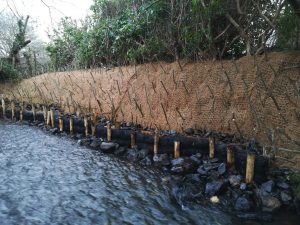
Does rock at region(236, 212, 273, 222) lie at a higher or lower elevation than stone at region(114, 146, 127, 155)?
lower

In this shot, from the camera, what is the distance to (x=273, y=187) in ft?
21.2

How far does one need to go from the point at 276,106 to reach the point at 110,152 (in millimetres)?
5810

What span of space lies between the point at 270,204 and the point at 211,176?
1.72 m

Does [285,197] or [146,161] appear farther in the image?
[146,161]

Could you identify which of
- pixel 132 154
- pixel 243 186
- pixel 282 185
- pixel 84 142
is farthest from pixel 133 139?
pixel 282 185

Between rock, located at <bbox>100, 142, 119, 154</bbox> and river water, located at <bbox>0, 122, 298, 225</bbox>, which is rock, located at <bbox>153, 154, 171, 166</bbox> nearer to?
river water, located at <bbox>0, 122, 298, 225</bbox>

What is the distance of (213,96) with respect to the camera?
10.1m

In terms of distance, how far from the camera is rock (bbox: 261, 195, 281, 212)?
599cm

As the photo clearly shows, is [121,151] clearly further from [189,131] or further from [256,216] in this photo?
[256,216]

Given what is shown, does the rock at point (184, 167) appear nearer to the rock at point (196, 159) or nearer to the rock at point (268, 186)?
the rock at point (196, 159)

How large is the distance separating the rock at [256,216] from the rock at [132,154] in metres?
4.29

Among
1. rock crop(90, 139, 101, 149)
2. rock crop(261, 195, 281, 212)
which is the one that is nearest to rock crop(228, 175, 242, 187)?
rock crop(261, 195, 281, 212)

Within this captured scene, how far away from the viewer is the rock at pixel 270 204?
236 inches

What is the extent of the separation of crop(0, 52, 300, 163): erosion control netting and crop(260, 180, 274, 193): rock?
911 mm
